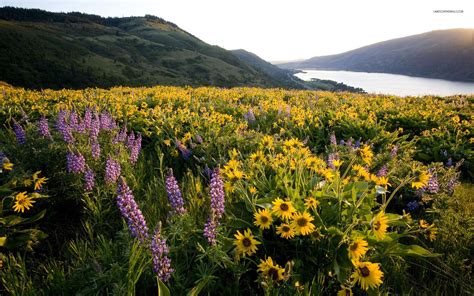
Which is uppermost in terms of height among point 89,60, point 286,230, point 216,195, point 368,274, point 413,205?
point 89,60

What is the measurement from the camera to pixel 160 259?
209 centimetres

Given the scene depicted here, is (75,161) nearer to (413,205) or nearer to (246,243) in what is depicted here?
(246,243)

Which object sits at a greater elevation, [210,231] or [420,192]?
[210,231]

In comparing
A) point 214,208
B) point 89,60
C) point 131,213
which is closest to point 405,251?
point 214,208

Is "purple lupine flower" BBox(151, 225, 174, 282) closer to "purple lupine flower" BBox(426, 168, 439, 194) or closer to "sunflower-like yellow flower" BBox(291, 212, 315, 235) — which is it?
"sunflower-like yellow flower" BBox(291, 212, 315, 235)

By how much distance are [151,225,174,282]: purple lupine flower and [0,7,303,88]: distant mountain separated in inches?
3761

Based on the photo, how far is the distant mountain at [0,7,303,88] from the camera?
289 feet

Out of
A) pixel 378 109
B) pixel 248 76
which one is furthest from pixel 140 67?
pixel 378 109

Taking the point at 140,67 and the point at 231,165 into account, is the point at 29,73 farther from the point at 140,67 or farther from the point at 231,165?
the point at 231,165

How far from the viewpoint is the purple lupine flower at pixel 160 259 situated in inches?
79.3

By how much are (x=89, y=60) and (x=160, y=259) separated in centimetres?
12269

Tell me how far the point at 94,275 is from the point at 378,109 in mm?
8281

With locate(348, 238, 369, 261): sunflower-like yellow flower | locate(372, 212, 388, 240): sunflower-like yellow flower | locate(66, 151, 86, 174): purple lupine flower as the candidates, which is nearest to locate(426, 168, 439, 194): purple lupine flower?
locate(372, 212, 388, 240): sunflower-like yellow flower

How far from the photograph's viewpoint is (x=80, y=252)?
8.84 feet
